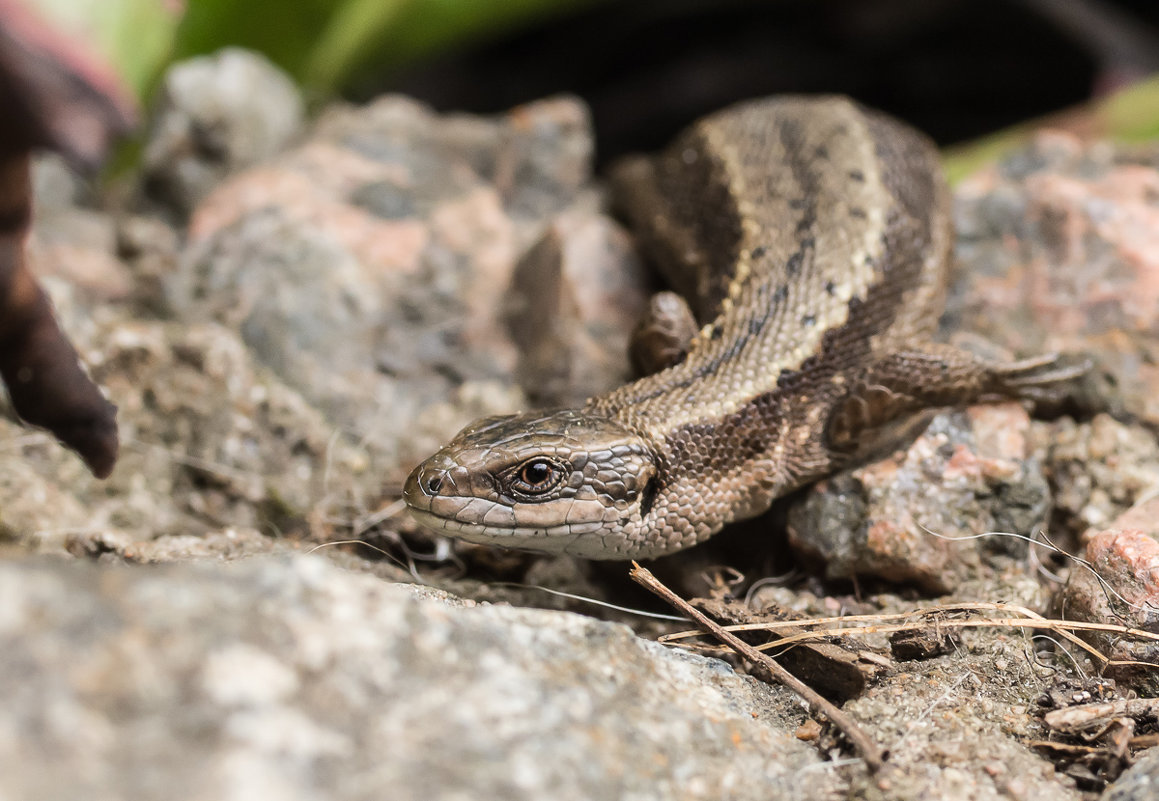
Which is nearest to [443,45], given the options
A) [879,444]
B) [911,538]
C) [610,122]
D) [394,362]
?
[610,122]

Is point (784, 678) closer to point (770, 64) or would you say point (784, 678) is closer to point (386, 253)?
point (386, 253)

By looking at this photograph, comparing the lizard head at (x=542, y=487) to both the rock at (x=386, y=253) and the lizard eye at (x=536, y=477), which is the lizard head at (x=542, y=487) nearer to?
the lizard eye at (x=536, y=477)

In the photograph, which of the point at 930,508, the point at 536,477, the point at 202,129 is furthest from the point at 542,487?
the point at 202,129

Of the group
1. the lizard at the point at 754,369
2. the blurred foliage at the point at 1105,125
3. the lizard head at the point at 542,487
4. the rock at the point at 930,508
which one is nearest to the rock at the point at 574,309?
the lizard at the point at 754,369

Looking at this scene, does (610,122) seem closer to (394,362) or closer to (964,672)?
(394,362)

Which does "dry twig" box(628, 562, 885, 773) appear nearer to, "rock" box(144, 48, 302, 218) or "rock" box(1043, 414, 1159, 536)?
"rock" box(1043, 414, 1159, 536)

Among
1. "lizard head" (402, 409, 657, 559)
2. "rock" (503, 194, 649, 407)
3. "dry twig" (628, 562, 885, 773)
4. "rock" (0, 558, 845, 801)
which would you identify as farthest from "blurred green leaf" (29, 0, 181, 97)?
"dry twig" (628, 562, 885, 773)
